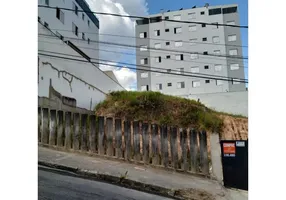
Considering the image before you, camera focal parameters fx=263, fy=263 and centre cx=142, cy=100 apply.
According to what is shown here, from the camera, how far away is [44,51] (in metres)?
3.09

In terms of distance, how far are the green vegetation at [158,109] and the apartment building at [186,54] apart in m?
0.21

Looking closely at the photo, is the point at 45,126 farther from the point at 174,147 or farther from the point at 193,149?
the point at 193,149

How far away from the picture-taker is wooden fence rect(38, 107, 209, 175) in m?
2.94

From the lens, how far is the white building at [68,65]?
10.1 feet

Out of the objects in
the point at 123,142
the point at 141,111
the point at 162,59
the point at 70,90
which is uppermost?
the point at 162,59

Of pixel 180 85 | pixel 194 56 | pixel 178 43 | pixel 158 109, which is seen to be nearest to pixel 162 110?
pixel 158 109

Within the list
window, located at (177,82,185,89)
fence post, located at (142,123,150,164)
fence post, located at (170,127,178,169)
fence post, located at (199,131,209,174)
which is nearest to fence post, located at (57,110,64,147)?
fence post, located at (142,123,150,164)

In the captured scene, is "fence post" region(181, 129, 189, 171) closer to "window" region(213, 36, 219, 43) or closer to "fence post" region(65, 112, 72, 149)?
"fence post" region(65, 112, 72, 149)

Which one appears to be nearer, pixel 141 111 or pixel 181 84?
pixel 141 111

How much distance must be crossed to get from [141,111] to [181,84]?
968 millimetres
